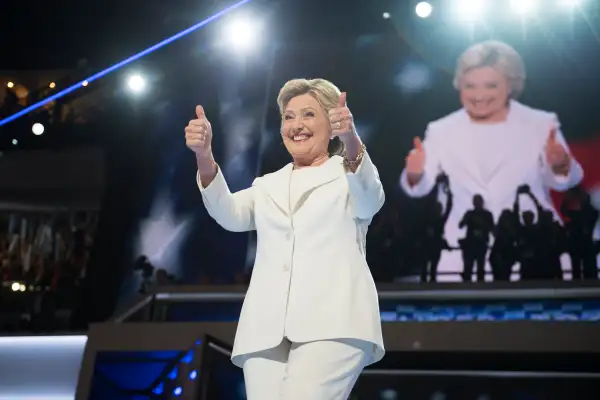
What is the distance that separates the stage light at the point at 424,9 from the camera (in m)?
5.17

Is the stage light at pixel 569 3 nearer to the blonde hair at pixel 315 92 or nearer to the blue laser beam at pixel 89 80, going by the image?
the blue laser beam at pixel 89 80

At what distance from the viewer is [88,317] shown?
5.11 meters

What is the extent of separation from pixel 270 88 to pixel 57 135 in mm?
1804

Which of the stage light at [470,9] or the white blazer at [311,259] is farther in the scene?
the stage light at [470,9]

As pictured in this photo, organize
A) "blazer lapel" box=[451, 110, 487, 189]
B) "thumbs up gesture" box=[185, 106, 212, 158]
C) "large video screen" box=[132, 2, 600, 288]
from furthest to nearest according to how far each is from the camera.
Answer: "blazer lapel" box=[451, 110, 487, 189], "large video screen" box=[132, 2, 600, 288], "thumbs up gesture" box=[185, 106, 212, 158]

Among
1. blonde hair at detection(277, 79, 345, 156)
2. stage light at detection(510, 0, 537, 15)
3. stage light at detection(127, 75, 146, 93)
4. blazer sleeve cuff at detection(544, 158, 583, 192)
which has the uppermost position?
stage light at detection(510, 0, 537, 15)

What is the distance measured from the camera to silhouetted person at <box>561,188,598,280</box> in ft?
14.3

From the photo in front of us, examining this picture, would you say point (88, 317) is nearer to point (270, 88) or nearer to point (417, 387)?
point (270, 88)

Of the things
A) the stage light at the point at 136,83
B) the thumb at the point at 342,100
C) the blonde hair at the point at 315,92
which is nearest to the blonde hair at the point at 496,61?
the stage light at the point at 136,83

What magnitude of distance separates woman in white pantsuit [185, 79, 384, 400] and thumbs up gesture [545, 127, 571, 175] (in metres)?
3.30

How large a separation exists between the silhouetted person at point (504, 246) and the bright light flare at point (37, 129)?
141 inches

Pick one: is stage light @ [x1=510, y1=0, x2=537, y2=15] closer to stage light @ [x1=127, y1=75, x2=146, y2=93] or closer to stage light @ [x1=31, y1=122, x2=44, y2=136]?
stage light @ [x1=127, y1=75, x2=146, y2=93]

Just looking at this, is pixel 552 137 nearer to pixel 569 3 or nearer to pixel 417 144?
→ pixel 417 144

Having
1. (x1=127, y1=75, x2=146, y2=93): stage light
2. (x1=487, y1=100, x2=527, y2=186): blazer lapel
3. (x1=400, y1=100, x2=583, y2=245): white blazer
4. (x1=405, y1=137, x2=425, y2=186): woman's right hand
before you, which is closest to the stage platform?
(x1=400, y1=100, x2=583, y2=245): white blazer
